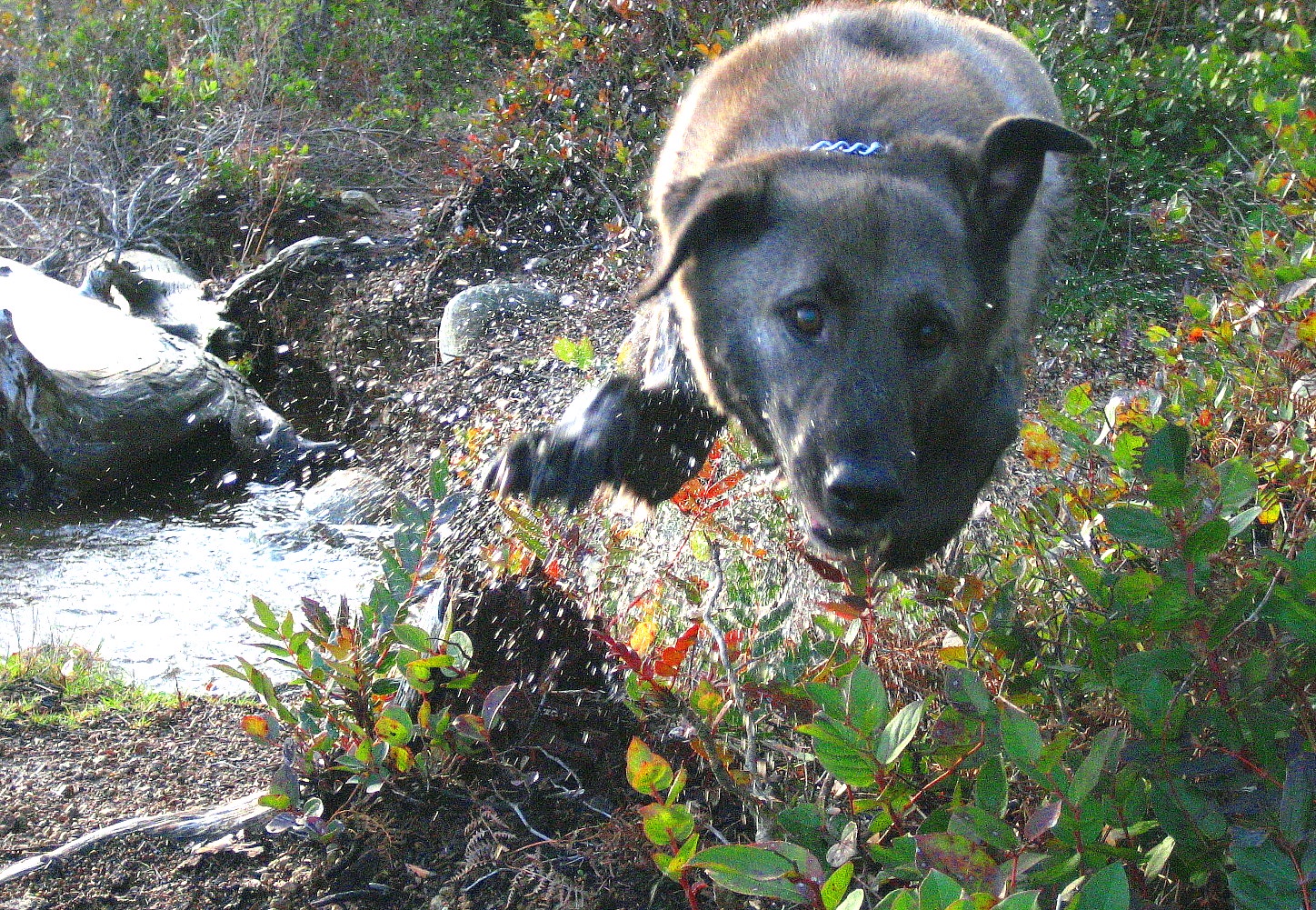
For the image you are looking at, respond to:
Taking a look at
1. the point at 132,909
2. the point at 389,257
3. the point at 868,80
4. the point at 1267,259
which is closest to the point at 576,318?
the point at 389,257

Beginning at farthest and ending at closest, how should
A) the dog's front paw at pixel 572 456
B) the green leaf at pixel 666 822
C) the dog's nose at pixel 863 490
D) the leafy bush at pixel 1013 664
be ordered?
1. the dog's front paw at pixel 572 456
2. the dog's nose at pixel 863 490
3. the green leaf at pixel 666 822
4. the leafy bush at pixel 1013 664

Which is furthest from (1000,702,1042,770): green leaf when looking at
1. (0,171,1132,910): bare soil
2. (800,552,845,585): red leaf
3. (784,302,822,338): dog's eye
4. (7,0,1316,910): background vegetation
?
(784,302,822,338): dog's eye

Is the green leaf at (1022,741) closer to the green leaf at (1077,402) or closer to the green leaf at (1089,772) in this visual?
the green leaf at (1089,772)

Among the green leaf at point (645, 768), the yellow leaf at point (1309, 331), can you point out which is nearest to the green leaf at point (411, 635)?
the green leaf at point (645, 768)

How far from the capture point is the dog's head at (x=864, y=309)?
2.71 meters

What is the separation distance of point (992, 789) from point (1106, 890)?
13.6 inches

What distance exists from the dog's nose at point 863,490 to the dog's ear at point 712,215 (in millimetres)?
688

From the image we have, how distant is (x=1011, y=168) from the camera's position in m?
3.06

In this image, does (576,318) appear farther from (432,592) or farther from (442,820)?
(442,820)

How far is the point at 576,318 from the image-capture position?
684cm

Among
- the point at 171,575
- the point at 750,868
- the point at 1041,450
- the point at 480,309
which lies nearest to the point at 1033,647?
the point at 1041,450

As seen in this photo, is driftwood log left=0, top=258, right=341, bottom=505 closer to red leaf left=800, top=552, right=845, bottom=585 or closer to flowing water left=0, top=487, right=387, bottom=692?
flowing water left=0, top=487, right=387, bottom=692

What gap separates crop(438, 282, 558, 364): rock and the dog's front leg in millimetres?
3495

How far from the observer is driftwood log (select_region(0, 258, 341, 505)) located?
22.7ft
